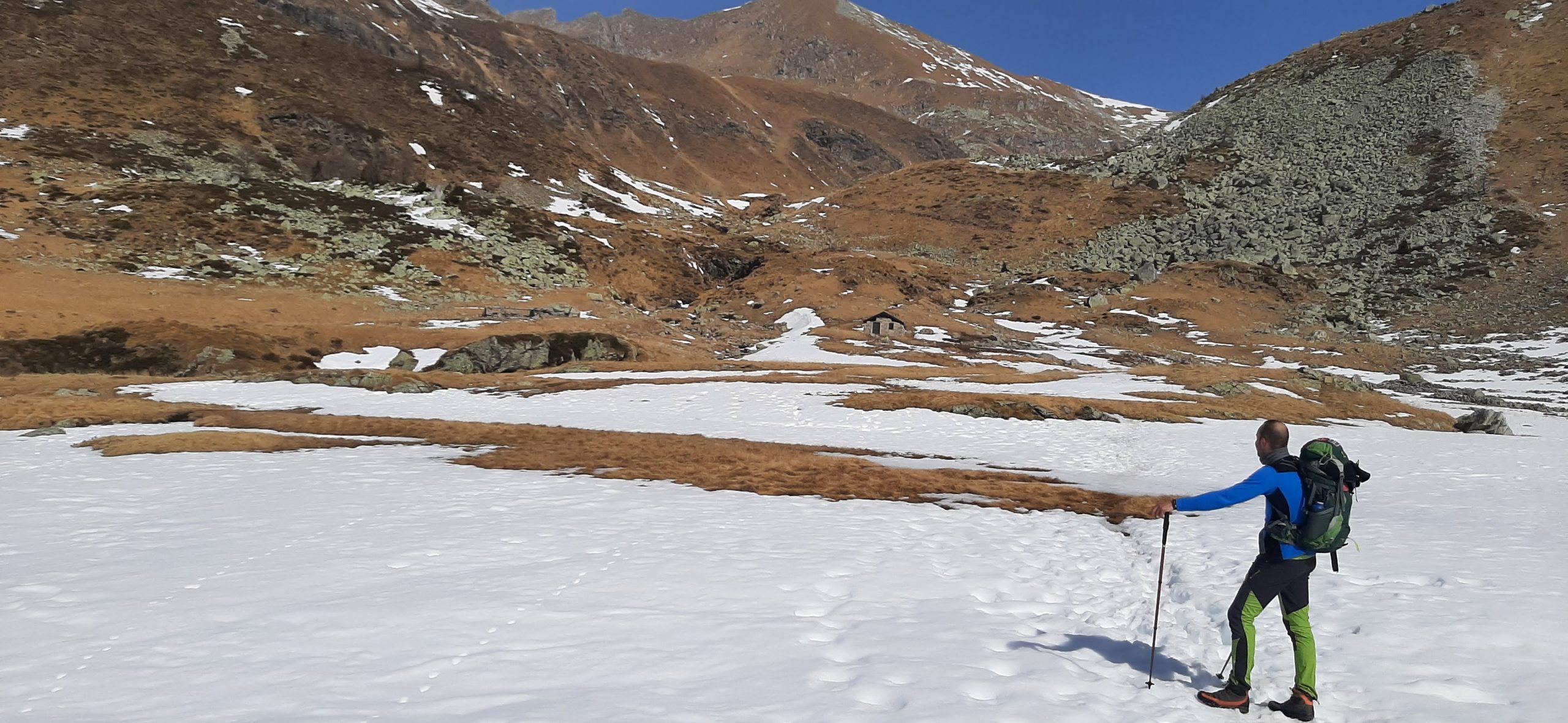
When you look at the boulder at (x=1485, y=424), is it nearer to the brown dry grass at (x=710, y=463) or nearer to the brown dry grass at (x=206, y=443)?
the brown dry grass at (x=710, y=463)

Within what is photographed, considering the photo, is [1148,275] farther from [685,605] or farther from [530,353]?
[685,605]

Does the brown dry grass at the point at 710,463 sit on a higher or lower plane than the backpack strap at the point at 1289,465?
lower

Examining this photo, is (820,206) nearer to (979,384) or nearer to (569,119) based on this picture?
(569,119)

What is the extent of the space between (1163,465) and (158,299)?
64118 millimetres

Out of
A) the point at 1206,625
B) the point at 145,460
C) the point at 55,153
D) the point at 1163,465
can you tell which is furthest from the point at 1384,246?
the point at 55,153

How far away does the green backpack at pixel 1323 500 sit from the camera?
18.3 ft

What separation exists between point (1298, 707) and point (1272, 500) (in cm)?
172

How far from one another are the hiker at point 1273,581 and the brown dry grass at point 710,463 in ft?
25.0

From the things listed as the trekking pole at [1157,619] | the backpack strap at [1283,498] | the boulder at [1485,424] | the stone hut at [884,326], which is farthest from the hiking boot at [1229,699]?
the stone hut at [884,326]

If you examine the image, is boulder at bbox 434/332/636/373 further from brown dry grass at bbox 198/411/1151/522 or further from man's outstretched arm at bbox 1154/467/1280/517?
man's outstretched arm at bbox 1154/467/1280/517

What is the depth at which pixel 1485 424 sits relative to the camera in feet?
95.7

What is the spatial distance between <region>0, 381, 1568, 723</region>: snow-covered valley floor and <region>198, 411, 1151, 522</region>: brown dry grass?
1226mm

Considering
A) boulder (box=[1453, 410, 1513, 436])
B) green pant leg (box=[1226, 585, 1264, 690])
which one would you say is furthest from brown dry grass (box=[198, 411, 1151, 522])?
boulder (box=[1453, 410, 1513, 436])

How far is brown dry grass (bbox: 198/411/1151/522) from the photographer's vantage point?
50.3ft
